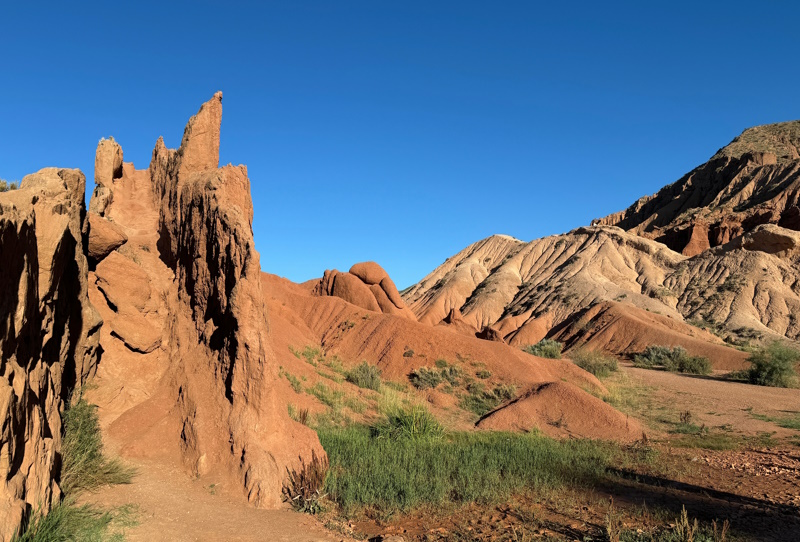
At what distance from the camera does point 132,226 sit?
39.9 feet

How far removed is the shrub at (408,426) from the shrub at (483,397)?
16.9 feet

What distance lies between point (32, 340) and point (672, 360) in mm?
32588

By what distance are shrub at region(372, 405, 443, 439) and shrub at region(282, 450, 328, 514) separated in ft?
10.5

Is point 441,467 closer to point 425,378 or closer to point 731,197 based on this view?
point 425,378

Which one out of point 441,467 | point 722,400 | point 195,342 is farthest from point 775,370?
point 195,342

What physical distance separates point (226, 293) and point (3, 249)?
179 inches

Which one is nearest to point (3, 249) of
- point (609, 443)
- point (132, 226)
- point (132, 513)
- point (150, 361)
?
point (132, 513)

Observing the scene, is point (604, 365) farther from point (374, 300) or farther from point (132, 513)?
point (132, 513)

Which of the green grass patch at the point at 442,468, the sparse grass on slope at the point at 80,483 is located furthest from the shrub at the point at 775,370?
the sparse grass on slope at the point at 80,483

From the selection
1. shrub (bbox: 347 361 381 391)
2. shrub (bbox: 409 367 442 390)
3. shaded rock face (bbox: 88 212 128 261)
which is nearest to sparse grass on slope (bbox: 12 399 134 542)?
shaded rock face (bbox: 88 212 128 261)

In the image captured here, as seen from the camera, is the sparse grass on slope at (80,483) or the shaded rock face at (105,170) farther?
the shaded rock face at (105,170)

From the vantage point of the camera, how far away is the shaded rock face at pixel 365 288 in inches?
1309

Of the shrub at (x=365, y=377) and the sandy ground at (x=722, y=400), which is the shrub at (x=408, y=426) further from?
the sandy ground at (x=722, y=400)

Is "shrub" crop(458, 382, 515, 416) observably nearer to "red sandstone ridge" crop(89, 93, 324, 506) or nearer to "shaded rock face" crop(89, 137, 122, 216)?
"red sandstone ridge" crop(89, 93, 324, 506)
